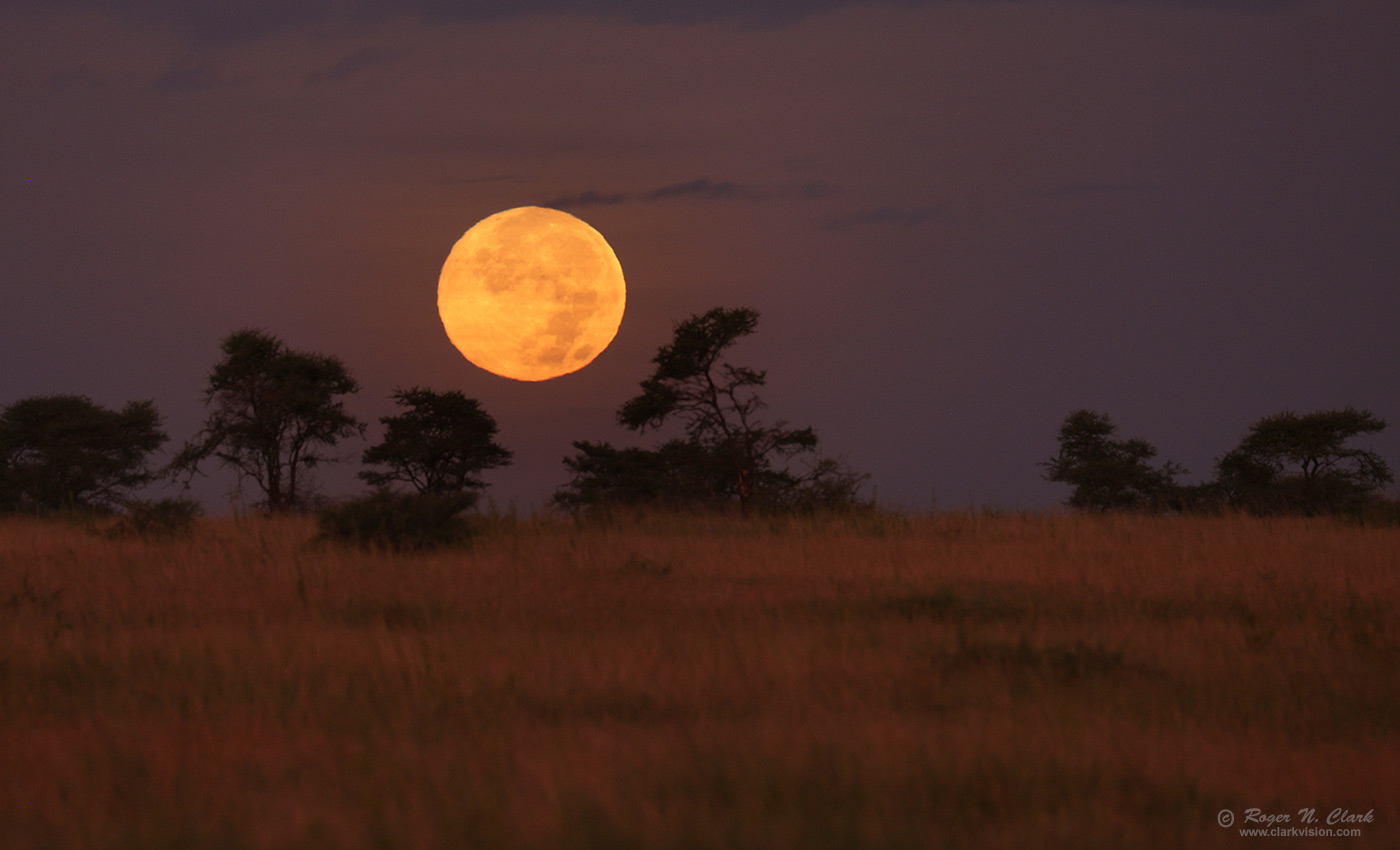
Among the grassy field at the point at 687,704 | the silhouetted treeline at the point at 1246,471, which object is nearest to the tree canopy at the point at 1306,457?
the silhouetted treeline at the point at 1246,471

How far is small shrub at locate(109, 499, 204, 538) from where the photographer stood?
644 inches

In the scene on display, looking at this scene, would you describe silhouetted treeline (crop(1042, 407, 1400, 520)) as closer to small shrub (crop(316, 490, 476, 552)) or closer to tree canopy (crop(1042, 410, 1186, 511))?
tree canopy (crop(1042, 410, 1186, 511))

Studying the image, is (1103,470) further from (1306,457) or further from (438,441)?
(438,441)

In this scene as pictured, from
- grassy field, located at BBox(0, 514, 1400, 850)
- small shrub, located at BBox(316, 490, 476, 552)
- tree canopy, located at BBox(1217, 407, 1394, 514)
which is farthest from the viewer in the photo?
tree canopy, located at BBox(1217, 407, 1394, 514)

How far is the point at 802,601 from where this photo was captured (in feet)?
34.4

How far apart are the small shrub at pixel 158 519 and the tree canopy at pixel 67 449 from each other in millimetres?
25833

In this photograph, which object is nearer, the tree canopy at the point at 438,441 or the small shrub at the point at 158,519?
the small shrub at the point at 158,519

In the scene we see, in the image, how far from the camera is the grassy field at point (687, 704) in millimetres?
4523

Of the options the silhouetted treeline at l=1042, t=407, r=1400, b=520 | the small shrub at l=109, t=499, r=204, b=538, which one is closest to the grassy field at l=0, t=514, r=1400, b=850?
the small shrub at l=109, t=499, r=204, b=538

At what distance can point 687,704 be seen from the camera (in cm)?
650

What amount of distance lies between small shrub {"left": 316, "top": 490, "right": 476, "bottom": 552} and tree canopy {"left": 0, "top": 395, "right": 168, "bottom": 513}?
29.4 metres

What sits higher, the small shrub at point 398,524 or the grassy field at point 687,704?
the small shrub at point 398,524

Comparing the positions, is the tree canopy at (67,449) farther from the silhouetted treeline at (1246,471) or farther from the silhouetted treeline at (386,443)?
the silhouetted treeline at (1246,471)

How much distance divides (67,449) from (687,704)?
137 feet
